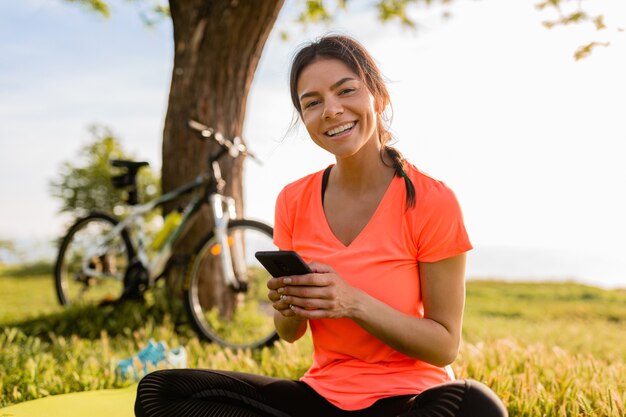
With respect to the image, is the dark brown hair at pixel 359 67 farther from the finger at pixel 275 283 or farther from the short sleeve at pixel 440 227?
the finger at pixel 275 283

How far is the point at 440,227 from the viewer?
2244mm

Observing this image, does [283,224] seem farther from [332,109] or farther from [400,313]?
[400,313]

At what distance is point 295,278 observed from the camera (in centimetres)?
211

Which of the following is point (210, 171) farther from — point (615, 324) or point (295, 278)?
point (615, 324)

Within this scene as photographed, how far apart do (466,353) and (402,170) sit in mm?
2035

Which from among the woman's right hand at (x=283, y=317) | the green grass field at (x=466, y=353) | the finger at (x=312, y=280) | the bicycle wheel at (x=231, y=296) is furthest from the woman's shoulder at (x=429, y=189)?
the bicycle wheel at (x=231, y=296)

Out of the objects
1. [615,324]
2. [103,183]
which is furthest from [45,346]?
[103,183]

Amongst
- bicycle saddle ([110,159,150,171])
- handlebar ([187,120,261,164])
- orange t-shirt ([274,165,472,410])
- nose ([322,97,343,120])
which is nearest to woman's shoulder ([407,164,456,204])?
orange t-shirt ([274,165,472,410])

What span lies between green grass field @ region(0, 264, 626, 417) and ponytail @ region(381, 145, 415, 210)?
141cm

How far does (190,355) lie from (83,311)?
213 centimetres

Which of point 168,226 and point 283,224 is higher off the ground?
point 168,226

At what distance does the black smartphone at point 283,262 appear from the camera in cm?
205

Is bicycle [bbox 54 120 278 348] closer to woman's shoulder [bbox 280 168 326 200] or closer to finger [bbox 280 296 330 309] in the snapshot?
woman's shoulder [bbox 280 168 326 200]

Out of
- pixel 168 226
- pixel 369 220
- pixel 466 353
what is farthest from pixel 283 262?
pixel 168 226
